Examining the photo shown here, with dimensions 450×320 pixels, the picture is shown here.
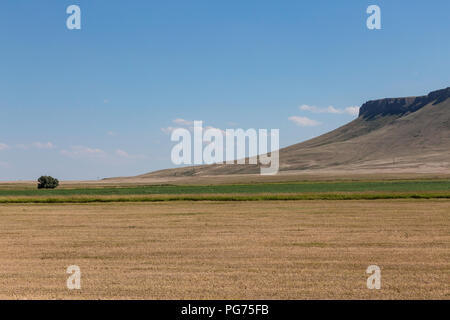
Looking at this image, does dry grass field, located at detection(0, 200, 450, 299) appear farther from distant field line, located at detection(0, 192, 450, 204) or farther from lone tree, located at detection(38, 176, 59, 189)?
lone tree, located at detection(38, 176, 59, 189)

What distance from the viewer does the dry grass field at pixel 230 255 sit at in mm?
13266

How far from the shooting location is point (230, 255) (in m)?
18.4

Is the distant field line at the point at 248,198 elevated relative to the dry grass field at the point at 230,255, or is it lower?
elevated

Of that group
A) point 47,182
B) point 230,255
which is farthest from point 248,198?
point 47,182

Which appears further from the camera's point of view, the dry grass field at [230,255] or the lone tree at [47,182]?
the lone tree at [47,182]

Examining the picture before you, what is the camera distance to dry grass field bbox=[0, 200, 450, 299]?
43.5ft

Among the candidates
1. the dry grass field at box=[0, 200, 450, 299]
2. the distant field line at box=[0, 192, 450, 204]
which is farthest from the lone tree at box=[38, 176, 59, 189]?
the dry grass field at box=[0, 200, 450, 299]

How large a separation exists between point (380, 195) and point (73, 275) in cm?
3742

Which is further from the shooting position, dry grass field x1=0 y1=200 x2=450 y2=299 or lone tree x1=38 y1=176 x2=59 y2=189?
lone tree x1=38 y1=176 x2=59 y2=189

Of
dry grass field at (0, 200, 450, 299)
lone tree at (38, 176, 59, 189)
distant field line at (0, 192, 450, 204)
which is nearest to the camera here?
dry grass field at (0, 200, 450, 299)

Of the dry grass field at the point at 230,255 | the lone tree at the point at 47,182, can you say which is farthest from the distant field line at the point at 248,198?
the lone tree at the point at 47,182

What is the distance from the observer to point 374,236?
2295 cm

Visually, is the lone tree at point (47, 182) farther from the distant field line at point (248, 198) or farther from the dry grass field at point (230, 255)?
the dry grass field at point (230, 255)
